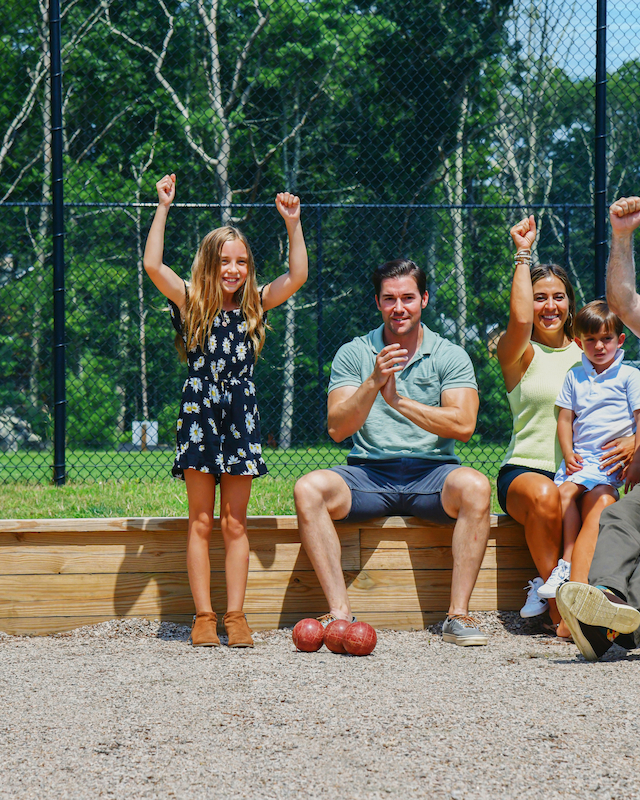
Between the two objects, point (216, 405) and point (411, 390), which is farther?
point (411, 390)

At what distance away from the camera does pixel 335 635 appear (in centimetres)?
294

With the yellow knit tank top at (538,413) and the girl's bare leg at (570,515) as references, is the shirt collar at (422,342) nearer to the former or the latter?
the yellow knit tank top at (538,413)

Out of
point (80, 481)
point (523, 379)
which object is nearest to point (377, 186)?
point (80, 481)

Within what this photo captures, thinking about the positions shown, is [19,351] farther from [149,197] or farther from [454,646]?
[454,646]

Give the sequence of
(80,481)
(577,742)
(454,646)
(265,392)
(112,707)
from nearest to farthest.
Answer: (577,742)
(112,707)
(454,646)
(80,481)
(265,392)

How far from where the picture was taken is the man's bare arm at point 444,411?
3129 mm

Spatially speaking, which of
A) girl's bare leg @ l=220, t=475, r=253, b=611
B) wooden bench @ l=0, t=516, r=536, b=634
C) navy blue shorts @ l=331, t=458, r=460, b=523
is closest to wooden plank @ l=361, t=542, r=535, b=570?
wooden bench @ l=0, t=516, r=536, b=634

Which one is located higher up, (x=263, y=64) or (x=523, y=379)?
(x=263, y=64)

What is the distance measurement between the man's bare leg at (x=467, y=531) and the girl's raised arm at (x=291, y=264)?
3.11ft

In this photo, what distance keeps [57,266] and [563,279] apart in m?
2.74

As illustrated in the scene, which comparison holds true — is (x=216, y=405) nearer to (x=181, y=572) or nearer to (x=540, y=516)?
(x=181, y=572)

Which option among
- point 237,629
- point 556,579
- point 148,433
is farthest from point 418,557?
point 148,433

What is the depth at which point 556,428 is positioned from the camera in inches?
134

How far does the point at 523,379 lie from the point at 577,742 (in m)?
1.73
